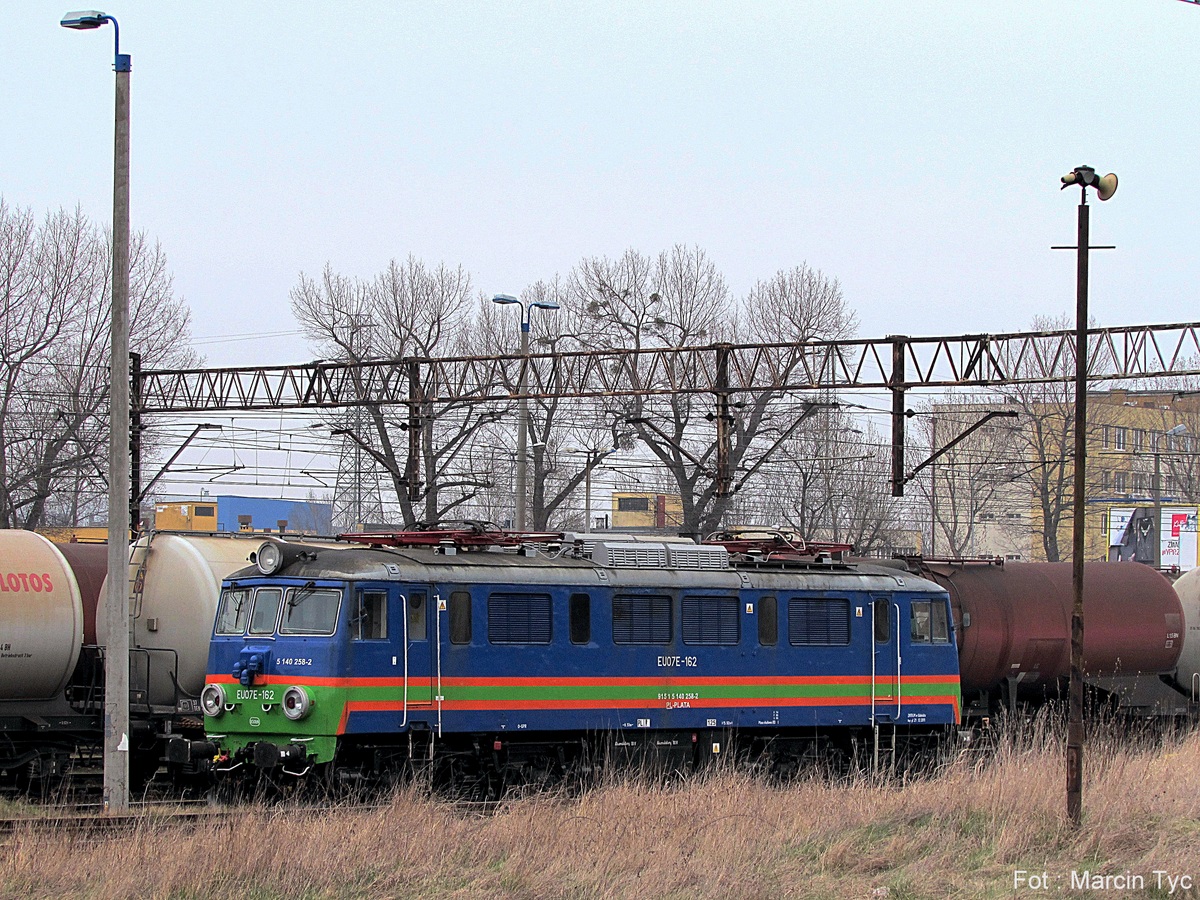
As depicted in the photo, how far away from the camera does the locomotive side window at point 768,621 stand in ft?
59.7

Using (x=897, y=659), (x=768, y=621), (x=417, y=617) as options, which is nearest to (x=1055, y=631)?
(x=897, y=659)

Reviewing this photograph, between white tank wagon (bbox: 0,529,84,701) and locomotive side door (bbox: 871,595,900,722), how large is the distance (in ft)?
34.9

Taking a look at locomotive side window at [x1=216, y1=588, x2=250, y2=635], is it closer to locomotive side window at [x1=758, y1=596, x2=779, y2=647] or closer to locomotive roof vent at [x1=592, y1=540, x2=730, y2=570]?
locomotive roof vent at [x1=592, y1=540, x2=730, y2=570]

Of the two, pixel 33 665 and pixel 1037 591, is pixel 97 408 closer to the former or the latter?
pixel 33 665

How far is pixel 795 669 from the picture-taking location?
18344 mm

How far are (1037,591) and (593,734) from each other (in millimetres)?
8559

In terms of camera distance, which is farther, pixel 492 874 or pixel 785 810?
pixel 785 810

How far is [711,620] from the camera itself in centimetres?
1780

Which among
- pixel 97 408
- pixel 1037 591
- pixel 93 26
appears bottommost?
pixel 1037 591

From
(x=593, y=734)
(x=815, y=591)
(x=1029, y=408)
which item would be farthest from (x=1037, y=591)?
(x=1029, y=408)

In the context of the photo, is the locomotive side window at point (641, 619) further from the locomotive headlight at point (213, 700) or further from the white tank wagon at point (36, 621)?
the white tank wagon at point (36, 621)

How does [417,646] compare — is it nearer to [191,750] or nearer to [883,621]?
[191,750]

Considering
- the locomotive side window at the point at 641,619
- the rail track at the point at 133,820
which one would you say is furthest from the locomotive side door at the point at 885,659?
the rail track at the point at 133,820

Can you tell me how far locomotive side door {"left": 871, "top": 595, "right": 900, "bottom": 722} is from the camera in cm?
1897
